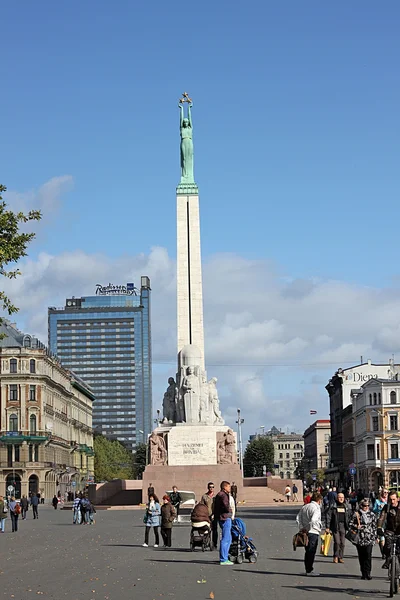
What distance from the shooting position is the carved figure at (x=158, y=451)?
59.4m

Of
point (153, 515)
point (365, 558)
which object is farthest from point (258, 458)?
point (365, 558)

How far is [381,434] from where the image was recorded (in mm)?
109062

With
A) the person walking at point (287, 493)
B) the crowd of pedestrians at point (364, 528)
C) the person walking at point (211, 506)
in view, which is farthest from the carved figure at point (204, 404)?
the crowd of pedestrians at point (364, 528)

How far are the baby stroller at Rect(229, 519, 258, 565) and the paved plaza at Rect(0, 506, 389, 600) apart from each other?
0.45m

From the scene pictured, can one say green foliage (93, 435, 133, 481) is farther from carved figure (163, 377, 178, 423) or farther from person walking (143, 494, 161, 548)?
person walking (143, 494, 161, 548)

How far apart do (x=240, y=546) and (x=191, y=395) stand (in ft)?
125

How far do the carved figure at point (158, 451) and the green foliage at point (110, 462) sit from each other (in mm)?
81673

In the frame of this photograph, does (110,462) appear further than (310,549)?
Yes

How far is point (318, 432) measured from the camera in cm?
19525

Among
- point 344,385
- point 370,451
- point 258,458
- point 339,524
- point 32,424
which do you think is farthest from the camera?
point 258,458

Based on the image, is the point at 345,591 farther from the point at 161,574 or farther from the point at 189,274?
the point at 189,274

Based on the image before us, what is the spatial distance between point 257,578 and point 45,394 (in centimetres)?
8812

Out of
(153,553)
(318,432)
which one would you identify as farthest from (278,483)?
(318,432)

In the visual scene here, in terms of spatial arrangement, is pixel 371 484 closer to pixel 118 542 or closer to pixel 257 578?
pixel 118 542
